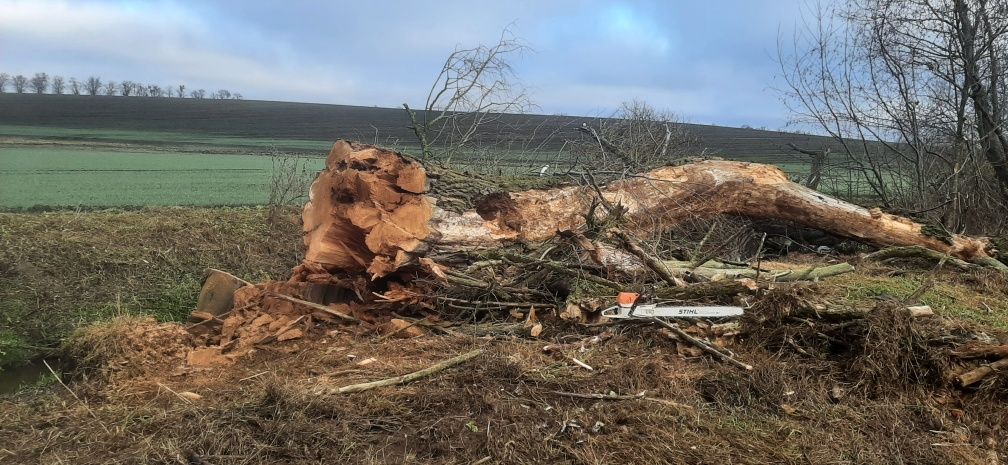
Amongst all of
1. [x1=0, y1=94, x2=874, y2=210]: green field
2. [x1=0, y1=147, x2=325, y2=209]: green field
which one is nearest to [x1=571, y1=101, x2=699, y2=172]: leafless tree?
[x1=0, y1=94, x2=874, y2=210]: green field

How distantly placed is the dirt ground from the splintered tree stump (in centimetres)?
98

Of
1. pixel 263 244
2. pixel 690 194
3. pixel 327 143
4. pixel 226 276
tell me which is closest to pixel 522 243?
pixel 690 194

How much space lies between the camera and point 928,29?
8.72 meters

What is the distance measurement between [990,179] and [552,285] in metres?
7.76

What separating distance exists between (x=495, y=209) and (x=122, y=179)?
988cm

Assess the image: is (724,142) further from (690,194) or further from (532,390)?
(532,390)

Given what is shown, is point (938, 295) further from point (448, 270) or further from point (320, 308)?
point (320, 308)

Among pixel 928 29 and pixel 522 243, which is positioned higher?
pixel 928 29

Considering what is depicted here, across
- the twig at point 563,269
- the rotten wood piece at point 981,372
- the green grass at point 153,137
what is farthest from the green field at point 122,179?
the rotten wood piece at point 981,372

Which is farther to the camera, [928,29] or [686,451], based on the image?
[928,29]

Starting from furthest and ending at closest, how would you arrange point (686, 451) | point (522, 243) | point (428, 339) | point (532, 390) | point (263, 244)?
point (263, 244), point (522, 243), point (428, 339), point (532, 390), point (686, 451)

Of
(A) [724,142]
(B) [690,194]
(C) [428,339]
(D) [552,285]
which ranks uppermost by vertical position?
(A) [724,142]

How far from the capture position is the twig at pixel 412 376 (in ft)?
10.9

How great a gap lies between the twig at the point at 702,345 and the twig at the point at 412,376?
1.13 metres
